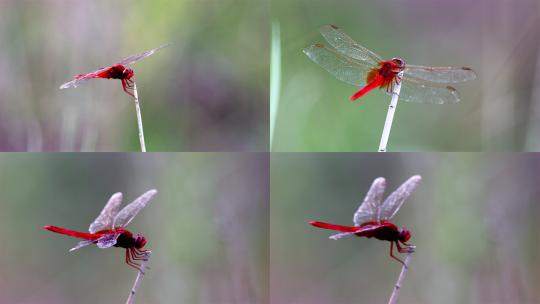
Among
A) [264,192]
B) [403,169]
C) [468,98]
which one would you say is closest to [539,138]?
[468,98]

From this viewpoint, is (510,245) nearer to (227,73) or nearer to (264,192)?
(264,192)

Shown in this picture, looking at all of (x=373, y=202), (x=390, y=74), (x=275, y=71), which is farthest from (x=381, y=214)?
(x=275, y=71)

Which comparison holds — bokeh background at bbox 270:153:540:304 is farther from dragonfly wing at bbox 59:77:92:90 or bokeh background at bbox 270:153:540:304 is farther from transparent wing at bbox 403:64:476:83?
dragonfly wing at bbox 59:77:92:90

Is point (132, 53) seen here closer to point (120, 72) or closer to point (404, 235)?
point (120, 72)

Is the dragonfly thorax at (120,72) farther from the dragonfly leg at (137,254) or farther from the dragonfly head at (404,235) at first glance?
the dragonfly head at (404,235)

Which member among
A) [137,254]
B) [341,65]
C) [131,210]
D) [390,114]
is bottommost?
[137,254]
